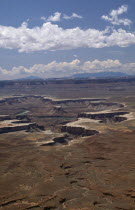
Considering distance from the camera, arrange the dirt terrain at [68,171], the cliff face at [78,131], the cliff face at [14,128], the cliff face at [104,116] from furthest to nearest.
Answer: the cliff face at [104,116]
the cliff face at [14,128]
the cliff face at [78,131]
the dirt terrain at [68,171]

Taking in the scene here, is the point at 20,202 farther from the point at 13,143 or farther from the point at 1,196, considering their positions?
the point at 13,143

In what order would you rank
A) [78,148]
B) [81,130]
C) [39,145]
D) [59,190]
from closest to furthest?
[59,190] → [78,148] → [39,145] → [81,130]

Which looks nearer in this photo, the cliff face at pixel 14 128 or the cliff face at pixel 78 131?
the cliff face at pixel 78 131

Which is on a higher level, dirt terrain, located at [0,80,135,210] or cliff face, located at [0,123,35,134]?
cliff face, located at [0,123,35,134]

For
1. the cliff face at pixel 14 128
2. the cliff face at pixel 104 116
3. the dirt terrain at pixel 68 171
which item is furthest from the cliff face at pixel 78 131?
the cliff face at pixel 104 116

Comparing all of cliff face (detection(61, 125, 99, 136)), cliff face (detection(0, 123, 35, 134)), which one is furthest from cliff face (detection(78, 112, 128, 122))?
cliff face (detection(0, 123, 35, 134))

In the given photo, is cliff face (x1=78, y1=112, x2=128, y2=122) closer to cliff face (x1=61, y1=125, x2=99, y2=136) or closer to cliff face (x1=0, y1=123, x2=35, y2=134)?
cliff face (x1=61, y1=125, x2=99, y2=136)

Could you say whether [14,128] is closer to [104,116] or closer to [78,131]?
[78,131]

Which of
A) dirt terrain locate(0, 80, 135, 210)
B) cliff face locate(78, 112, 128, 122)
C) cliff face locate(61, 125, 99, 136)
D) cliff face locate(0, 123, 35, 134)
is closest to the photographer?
dirt terrain locate(0, 80, 135, 210)

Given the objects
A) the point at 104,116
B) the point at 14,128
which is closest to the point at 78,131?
the point at 14,128

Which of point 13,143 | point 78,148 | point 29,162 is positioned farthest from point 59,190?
point 13,143

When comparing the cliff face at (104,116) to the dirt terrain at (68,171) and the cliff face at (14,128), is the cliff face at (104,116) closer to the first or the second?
the dirt terrain at (68,171)
